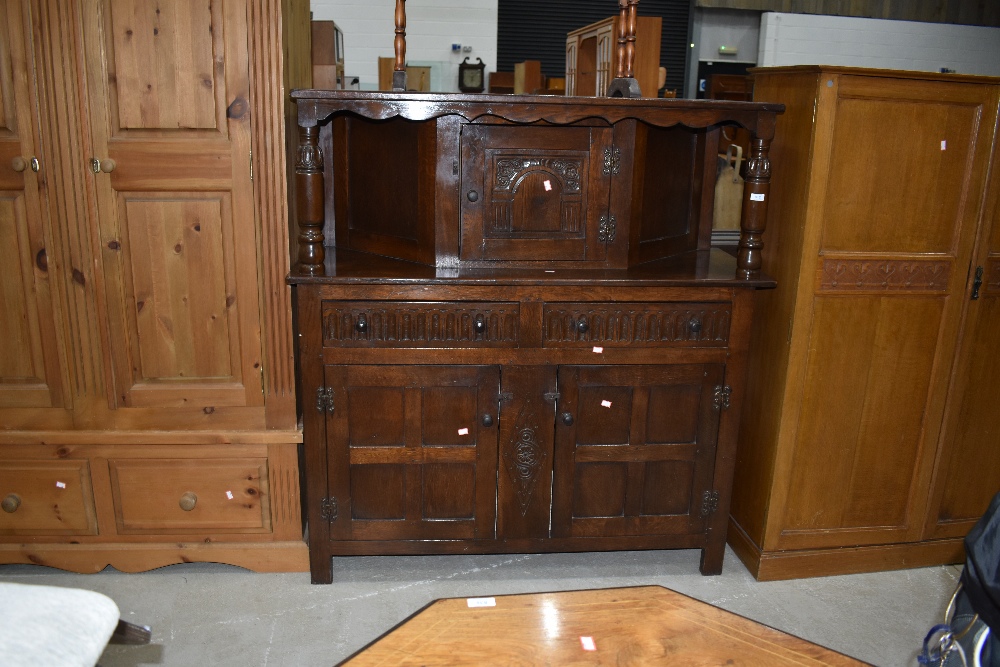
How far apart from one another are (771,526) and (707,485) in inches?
10.7

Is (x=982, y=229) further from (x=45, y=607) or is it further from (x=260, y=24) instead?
(x=45, y=607)

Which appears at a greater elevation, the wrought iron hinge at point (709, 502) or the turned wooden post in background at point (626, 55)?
the turned wooden post in background at point (626, 55)

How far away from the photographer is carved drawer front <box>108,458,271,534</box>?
8.48 ft

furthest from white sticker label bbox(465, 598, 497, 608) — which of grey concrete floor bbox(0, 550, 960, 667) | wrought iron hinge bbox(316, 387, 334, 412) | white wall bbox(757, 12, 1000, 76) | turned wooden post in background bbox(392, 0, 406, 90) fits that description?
white wall bbox(757, 12, 1000, 76)

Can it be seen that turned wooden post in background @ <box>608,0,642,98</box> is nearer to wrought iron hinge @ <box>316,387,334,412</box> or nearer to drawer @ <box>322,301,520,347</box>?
drawer @ <box>322,301,520,347</box>

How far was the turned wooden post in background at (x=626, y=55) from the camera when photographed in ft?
8.09

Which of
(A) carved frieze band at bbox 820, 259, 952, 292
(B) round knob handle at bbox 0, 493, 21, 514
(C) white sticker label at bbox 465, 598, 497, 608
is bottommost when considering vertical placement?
(B) round knob handle at bbox 0, 493, 21, 514

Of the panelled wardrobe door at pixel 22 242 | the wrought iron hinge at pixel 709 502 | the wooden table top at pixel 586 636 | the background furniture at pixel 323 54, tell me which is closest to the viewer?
the wooden table top at pixel 586 636

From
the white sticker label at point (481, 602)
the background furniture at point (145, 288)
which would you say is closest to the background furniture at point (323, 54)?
the background furniture at point (145, 288)

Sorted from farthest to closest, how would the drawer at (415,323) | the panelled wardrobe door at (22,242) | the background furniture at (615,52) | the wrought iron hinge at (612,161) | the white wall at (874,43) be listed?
the white wall at (874,43), the background furniture at (615,52), the wrought iron hinge at (612,161), the drawer at (415,323), the panelled wardrobe door at (22,242)

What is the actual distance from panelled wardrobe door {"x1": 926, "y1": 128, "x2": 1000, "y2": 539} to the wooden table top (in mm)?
1435

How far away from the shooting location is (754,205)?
2.49 m

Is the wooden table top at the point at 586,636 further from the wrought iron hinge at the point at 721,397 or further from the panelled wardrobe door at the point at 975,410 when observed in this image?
the panelled wardrobe door at the point at 975,410

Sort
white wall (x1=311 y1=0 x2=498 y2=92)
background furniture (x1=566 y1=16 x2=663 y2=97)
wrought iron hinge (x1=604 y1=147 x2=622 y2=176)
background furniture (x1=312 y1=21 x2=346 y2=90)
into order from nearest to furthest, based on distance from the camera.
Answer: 1. wrought iron hinge (x1=604 y1=147 x2=622 y2=176)
2. background furniture (x1=566 y1=16 x2=663 y2=97)
3. background furniture (x1=312 y1=21 x2=346 y2=90)
4. white wall (x1=311 y1=0 x2=498 y2=92)
